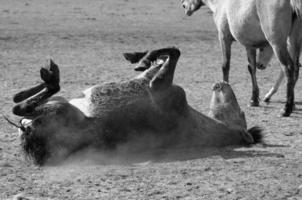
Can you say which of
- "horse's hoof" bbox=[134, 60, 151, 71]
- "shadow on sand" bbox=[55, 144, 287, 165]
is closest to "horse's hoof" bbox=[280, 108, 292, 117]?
"shadow on sand" bbox=[55, 144, 287, 165]

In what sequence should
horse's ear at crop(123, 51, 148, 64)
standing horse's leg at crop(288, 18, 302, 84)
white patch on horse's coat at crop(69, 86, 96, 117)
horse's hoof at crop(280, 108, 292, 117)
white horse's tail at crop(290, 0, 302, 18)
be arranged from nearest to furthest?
white patch on horse's coat at crop(69, 86, 96, 117) < horse's ear at crop(123, 51, 148, 64) < white horse's tail at crop(290, 0, 302, 18) < horse's hoof at crop(280, 108, 292, 117) < standing horse's leg at crop(288, 18, 302, 84)

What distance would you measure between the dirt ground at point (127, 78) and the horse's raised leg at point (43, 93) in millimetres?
442

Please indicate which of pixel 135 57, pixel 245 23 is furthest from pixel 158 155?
pixel 245 23

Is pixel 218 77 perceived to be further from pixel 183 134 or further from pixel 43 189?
pixel 43 189

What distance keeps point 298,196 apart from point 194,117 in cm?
184

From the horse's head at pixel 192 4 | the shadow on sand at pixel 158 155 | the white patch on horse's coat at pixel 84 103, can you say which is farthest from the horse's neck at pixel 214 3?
the white patch on horse's coat at pixel 84 103

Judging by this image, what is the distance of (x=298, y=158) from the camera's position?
6832 millimetres

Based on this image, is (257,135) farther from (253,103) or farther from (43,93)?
(253,103)

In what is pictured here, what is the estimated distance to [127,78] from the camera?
11.6 meters

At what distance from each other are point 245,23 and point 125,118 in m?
3.17

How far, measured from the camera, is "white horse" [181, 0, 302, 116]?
8906 mm

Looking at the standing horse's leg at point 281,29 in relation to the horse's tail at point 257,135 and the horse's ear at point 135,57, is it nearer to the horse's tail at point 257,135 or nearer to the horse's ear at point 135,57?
the horse's tail at point 257,135

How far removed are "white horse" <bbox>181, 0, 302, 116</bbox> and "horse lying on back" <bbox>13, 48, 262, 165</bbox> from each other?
64.4 inches

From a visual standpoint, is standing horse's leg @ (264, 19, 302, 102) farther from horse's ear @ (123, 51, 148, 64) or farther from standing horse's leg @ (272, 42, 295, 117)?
horse's ear @ (123, 51, 148, 64)
